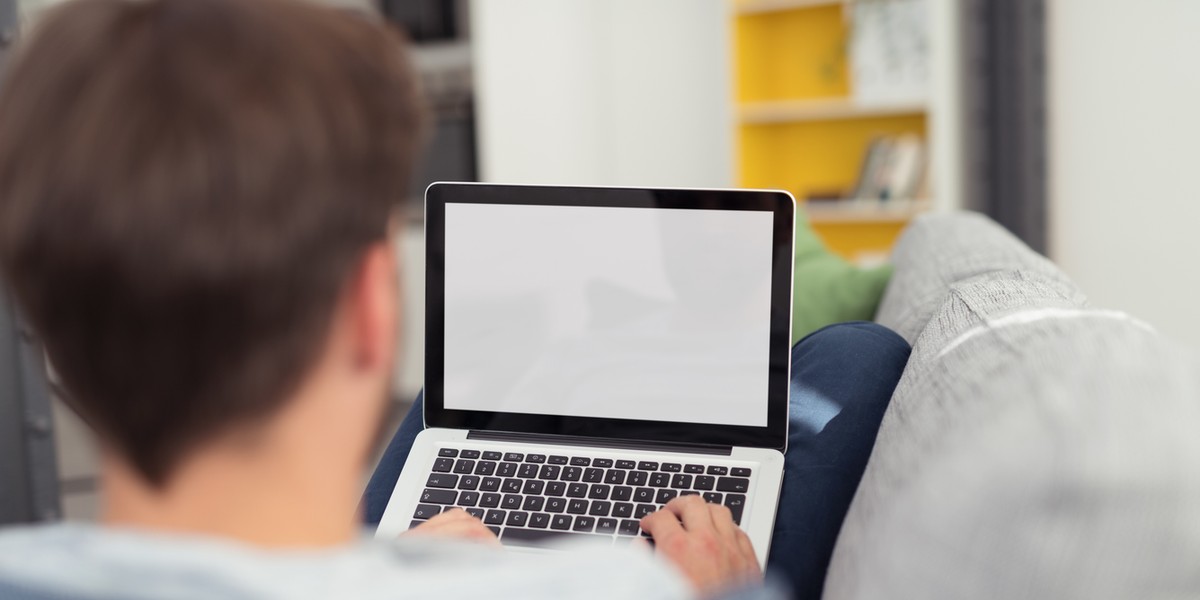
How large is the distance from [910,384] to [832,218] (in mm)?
3005

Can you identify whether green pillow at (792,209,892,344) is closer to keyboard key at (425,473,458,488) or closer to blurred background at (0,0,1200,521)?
keyboard key at (425,473,458,488)

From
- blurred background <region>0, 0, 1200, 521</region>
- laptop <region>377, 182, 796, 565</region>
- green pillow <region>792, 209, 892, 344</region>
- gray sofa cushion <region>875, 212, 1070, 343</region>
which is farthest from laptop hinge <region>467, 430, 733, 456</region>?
blurred background <region>0, 0, 1200, 521</region>

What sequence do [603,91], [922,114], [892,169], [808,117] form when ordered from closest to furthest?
1. [892,169]
2. [922,114]
3. [808,117]
4. [603,91]

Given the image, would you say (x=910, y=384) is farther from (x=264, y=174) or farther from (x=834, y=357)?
(x=264, y=174)

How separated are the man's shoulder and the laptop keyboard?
1.54ft

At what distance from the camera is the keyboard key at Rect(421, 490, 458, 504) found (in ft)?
3.47

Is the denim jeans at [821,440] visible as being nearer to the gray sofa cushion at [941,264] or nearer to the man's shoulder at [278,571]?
the gray sofa cushion at [941,264]

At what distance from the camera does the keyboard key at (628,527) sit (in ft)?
3.20

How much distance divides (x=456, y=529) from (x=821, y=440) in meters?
0.35

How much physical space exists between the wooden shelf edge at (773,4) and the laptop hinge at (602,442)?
9.44 feet

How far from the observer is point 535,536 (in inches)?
39.3

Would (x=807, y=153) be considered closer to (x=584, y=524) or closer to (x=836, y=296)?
(x=836, y=296)

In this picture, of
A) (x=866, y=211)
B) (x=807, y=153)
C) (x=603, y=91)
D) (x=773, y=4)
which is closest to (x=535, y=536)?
(x=866, y=211)

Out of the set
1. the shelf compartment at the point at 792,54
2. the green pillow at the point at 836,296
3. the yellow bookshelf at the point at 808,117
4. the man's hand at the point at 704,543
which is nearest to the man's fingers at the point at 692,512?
the man's hand at the point at 704,543
